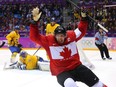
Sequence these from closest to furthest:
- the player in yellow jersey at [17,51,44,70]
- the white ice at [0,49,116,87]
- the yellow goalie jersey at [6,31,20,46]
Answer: the white ice at [0,49,116,87] → the player in yellow jersey at [17,51,44,70] → the yellow goalie jersey at [6,31,20,46]

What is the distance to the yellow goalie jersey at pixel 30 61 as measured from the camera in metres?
8.23

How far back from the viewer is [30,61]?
326 inches

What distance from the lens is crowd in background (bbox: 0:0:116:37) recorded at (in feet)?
50.4

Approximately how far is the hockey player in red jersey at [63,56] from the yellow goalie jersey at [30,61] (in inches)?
164

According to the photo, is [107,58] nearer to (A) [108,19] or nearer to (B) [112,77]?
(B) [112,77]

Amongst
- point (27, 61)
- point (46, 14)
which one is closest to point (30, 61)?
point (27, 61)

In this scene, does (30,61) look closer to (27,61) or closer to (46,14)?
(27,61)

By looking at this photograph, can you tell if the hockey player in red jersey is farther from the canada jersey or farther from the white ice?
the white ice

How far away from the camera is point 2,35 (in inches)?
637

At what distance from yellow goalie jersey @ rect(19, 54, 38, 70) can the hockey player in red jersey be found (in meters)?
4.18

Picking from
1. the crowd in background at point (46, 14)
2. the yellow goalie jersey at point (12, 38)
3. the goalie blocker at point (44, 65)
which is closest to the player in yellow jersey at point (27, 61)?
the goalie blocker at point (44, 65)

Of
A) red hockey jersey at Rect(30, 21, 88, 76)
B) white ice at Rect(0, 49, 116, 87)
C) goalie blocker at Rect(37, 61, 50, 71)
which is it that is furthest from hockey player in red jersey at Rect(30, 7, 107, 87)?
goalie blocker at Rect(37, 61, 50, 71)

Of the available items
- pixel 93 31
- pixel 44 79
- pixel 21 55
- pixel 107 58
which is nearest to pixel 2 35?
pixel 93 31

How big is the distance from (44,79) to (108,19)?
353 inches
